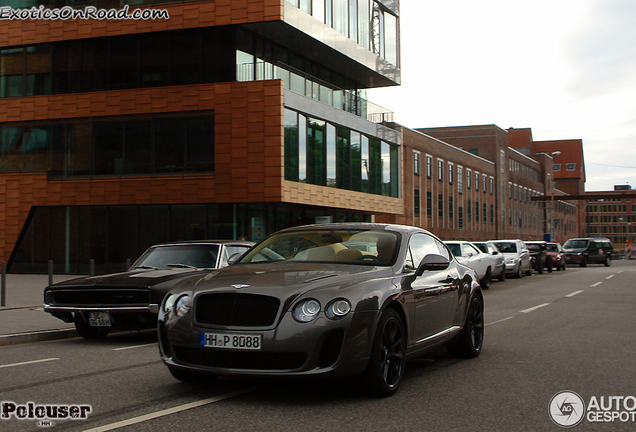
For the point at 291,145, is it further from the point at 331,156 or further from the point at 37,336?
the point at 37,336

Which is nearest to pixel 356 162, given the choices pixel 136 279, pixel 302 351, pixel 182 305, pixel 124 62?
pixel 124 62

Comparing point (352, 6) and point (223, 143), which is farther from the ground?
point (352, 6)

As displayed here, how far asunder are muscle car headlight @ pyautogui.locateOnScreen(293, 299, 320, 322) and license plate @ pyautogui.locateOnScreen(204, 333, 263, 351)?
319 mm

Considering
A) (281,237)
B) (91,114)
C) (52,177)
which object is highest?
(91,114)

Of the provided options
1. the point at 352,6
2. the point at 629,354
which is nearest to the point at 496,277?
the point at 352,6

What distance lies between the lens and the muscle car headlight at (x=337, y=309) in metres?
5.33

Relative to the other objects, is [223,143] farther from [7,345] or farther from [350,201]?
[7,345]

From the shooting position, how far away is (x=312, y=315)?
5316 millimetres

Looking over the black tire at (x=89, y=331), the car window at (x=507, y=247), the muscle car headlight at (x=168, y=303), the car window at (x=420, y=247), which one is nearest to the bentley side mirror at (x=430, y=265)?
the car window at (x=420, y=247)

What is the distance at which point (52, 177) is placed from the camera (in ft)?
100

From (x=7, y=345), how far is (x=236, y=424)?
20.8ft

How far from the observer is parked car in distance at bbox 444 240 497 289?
21969mm

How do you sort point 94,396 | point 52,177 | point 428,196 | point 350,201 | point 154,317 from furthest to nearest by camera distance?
point 428,196 → point 350,201 → point 52,177 → point 154,317 → point 94,396

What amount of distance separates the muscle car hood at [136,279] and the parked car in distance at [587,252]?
39753mm
